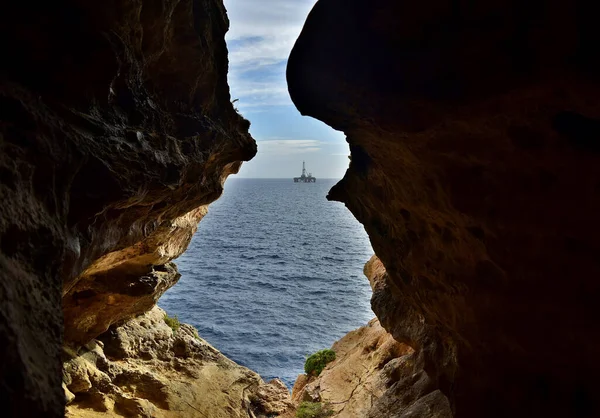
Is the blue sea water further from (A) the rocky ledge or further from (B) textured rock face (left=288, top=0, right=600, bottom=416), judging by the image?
(B) textured rock face (left=288, top=0, right=600, bottom=416)

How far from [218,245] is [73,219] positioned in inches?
2461

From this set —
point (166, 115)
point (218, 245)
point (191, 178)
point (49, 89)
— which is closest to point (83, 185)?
point (49, 89)

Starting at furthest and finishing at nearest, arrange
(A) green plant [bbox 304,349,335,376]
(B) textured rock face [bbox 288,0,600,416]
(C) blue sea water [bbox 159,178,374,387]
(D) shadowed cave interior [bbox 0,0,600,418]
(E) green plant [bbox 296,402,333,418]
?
(C) blue sea water [bbox 159,178,374,387] → (A) green plant [bbox 304,349,335,376] → (E) green plant [bbox 296,402,333,418] → (B) textured rock face [bbox 288,0,600,416] → (D) shadowed cave interior [bbox 0,0,600,418]

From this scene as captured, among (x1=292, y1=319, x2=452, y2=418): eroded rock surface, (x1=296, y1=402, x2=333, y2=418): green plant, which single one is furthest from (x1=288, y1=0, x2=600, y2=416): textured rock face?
(x1=296, y1=402, x2=333, y2=418): green plant

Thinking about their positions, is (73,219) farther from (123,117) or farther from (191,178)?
(191,178)

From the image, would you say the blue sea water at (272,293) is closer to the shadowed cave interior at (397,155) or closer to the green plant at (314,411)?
the green plant at (314,411)

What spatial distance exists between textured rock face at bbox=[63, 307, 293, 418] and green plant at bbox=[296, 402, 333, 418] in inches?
87.1

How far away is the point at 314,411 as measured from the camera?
16.6 meters

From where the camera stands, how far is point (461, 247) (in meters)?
8.18

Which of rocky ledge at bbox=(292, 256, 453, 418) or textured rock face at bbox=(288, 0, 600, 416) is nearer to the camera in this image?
textured rock face at bbox=(288, 0, 600, 416)

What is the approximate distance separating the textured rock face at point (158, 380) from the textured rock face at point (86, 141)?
4263mm

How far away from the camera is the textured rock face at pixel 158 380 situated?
13.1 meters

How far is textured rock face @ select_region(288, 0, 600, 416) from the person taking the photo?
5230mm

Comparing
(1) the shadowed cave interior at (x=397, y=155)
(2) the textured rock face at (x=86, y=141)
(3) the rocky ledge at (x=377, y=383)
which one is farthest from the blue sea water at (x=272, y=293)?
(2) the textured rock face at (x=86, y=141)
